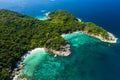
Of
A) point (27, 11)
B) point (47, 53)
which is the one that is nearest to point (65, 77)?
point (47, 53)

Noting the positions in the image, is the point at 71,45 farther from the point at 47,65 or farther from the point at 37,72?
the point at 37,72

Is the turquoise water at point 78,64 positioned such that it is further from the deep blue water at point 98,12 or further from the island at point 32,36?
the deep blue water at point 98,12

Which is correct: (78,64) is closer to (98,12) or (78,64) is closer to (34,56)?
(34,56)

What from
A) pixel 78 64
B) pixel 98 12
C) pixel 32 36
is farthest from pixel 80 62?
pixel 98 12

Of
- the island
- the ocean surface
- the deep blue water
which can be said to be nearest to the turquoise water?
the ocean surface

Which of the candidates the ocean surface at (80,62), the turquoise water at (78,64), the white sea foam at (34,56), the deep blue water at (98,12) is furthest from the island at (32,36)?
the deep blue water at (98,12)

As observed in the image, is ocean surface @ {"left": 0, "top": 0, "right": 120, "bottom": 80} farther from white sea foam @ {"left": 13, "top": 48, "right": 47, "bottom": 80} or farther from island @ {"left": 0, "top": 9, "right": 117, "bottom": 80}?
island @ {"left": 0, "top": 9, "right": 117, "bottom": 80}
